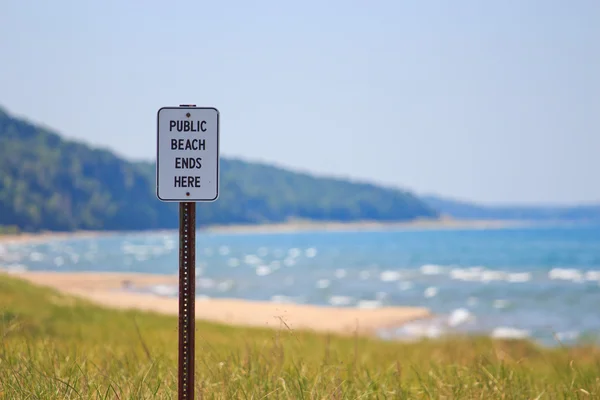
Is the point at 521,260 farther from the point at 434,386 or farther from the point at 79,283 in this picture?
the point at 434,386

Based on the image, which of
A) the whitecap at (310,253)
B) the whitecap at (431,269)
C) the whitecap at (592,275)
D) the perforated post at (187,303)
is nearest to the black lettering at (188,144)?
the perforated post at (187,303)

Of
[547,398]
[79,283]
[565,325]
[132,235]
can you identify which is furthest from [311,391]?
[132,235]

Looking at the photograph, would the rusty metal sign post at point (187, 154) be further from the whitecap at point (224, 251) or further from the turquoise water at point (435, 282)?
the whitecap at point (224, 251)

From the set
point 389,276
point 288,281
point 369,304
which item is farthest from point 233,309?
point 389,276

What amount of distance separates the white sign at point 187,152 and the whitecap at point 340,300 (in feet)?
113

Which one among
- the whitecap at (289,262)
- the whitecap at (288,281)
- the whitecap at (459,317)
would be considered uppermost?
the whitecap at (459,317)

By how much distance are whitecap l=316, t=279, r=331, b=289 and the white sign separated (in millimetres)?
44137

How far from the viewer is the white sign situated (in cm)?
412

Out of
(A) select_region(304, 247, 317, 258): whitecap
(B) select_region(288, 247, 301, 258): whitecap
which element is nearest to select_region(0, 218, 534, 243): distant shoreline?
(B) select_region(288, 247, 301, 258): whitecap

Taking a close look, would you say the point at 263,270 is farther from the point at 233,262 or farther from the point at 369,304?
the point at 369,304

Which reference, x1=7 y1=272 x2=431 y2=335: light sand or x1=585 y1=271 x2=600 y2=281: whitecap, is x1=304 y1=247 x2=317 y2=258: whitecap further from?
x1=7 y1=272 x2=431 y2=335: light sand

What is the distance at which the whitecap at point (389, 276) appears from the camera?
53.5m

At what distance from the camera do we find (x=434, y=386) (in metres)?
5.35

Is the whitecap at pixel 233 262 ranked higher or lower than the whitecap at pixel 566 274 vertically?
lower
